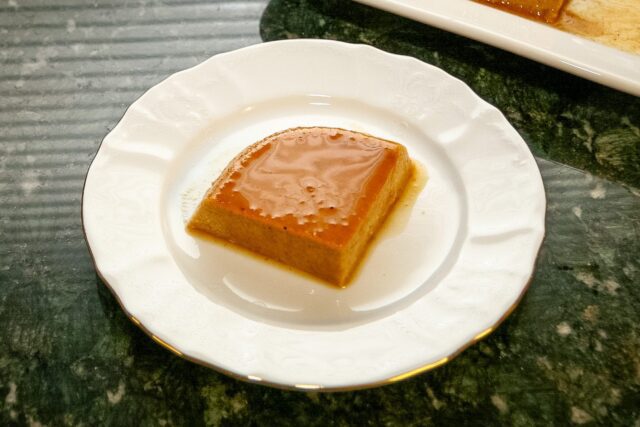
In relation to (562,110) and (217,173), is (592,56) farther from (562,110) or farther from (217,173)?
(217,173)

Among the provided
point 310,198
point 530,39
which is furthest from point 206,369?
point 530,39

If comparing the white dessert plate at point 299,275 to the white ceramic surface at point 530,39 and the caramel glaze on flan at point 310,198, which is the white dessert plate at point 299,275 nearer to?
the caramel glaze on flan at point 310,198

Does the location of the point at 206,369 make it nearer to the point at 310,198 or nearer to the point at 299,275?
the point at 299,275

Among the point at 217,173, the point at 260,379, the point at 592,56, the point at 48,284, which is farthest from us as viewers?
the point at 592,56

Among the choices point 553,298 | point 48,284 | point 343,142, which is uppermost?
point 343,142

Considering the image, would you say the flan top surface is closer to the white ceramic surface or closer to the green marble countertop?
the green marble countertop

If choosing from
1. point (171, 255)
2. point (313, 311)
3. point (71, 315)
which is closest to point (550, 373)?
point (313, 311)

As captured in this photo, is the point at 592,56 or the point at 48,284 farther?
the point at 592,56

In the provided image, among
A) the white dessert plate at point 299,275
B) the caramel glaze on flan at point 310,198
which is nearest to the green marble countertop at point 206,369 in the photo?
the white dessert plate at point 299,275
